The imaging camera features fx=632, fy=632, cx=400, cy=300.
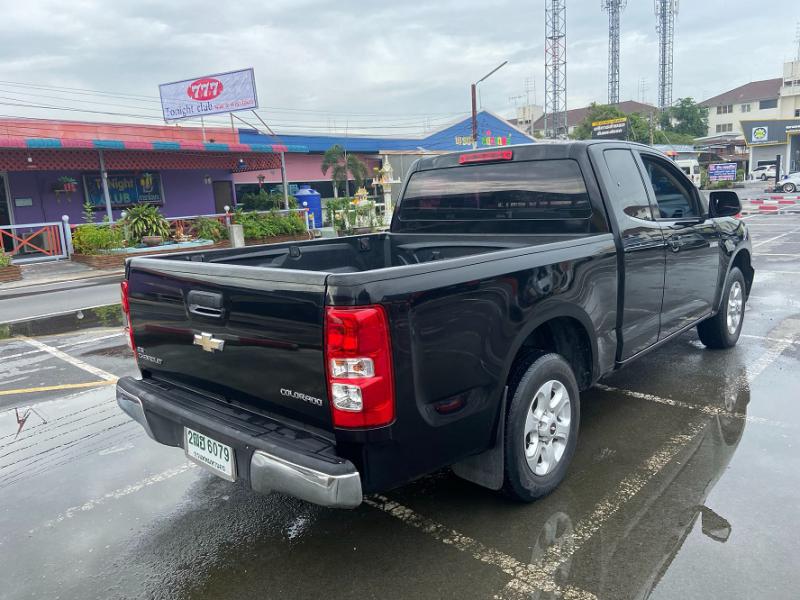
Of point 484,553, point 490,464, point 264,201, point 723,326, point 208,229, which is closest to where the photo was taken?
point 484,553

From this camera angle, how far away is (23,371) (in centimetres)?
675

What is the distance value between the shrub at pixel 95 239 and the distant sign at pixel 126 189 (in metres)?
4.00

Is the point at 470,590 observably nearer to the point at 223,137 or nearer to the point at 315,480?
the point at 315,480

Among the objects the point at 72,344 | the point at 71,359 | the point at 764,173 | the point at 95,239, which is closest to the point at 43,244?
the point at 95,239

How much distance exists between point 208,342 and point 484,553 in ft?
5.50

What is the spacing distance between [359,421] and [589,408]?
9.48 feet

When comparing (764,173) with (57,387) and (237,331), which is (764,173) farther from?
(237,331)

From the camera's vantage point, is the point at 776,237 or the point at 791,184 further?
the point at 791,184

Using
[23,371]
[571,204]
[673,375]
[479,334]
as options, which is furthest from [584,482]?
[23,371]

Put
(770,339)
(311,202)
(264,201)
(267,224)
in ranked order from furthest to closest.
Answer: (264,201), (311,202), (267,224), (770,339)

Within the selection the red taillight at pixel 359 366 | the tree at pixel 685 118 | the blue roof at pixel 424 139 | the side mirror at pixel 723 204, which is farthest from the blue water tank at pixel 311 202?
the tree at pixel 685 118

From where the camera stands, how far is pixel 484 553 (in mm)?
3021

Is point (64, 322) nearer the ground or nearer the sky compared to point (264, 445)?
nearer the ground

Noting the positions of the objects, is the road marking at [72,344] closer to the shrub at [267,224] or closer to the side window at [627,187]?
the side window at [627,187]
